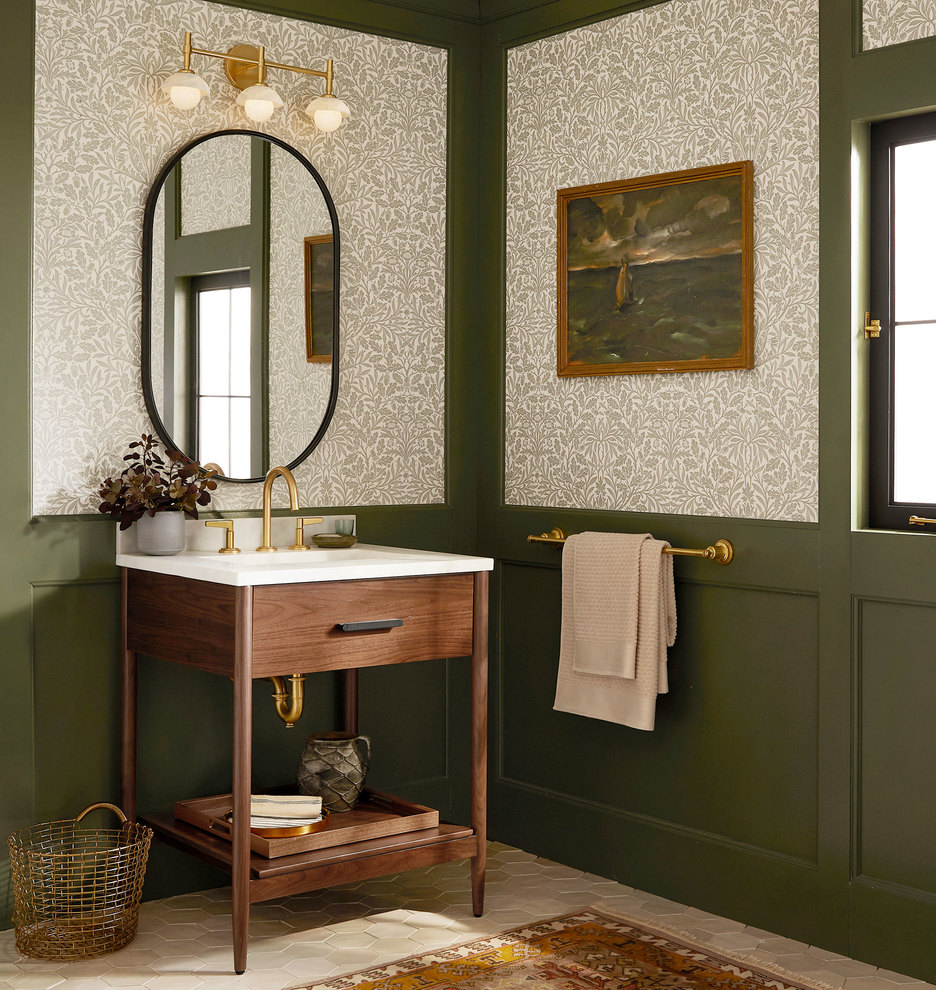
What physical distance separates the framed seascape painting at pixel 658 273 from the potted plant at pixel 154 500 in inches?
42.6

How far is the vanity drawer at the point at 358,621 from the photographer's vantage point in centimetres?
258

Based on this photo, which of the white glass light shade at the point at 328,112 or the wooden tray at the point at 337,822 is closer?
the wooden tray at the point at 337,822

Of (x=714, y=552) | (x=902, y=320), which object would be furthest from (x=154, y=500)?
(x=902, y=320)

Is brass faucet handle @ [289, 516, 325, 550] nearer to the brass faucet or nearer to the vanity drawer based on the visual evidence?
the brass faucet

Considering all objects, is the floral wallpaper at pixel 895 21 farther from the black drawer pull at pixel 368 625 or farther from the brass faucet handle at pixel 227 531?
the brass faucet handle at pixel 227 531

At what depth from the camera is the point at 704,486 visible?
3014 millimetres

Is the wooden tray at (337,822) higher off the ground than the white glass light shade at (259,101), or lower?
lower

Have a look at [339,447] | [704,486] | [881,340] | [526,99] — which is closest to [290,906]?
[339,447]

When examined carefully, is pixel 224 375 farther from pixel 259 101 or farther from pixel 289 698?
pixel 289 698

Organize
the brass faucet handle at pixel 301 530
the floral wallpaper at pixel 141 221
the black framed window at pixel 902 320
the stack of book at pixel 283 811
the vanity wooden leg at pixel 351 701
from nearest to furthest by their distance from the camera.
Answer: the black framed window at pixel 902 320 → the stack of book at pixel 283 811 → the floral wallpaper at pixel 141 221 → the brass faucet handle at pixel 301 530 → the vanity wooden leg at pixel 351 701

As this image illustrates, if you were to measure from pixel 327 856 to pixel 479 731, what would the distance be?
18.8 inches

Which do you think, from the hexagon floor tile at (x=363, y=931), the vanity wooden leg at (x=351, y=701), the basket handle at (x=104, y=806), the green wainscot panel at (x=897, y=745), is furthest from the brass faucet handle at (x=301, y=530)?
the green wainscot panel at (x=897, y=745)

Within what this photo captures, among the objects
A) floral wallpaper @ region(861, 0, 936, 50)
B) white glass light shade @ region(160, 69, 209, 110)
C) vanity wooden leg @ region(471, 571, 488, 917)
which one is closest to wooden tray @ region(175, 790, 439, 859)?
vanity wooden leg @ region(471, 571, 488, 917)

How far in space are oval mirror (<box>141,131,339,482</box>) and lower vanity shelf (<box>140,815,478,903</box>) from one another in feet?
2.96
